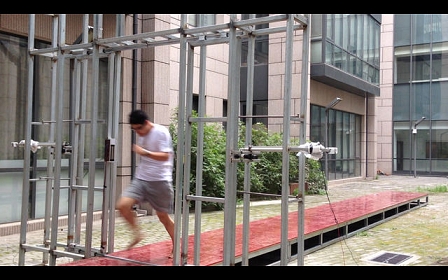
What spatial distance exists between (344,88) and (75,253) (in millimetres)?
17855

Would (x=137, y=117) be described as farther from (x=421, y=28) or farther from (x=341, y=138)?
(x=421, y=28)

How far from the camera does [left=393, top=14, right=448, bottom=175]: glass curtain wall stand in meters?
30.3

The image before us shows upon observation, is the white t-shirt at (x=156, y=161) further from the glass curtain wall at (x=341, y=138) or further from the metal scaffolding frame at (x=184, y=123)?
the glass curtain wall at (x=341, y=138)

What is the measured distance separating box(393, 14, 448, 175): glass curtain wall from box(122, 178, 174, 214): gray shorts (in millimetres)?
27038

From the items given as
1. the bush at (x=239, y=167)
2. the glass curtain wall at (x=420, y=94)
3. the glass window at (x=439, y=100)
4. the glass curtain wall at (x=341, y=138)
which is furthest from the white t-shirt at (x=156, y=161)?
the glass window at (x=439, y=100)

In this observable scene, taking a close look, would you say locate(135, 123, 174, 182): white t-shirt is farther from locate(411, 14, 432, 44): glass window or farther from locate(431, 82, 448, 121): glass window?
locate(411, 14, 432, 44): glass window

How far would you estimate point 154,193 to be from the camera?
19.1 feet

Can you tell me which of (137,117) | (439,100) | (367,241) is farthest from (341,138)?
(137,117)

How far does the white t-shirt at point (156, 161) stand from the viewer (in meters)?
5.77

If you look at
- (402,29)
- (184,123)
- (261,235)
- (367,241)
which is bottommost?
(367,241)

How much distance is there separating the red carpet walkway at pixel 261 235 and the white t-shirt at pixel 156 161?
980mm

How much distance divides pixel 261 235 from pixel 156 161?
2670mm
